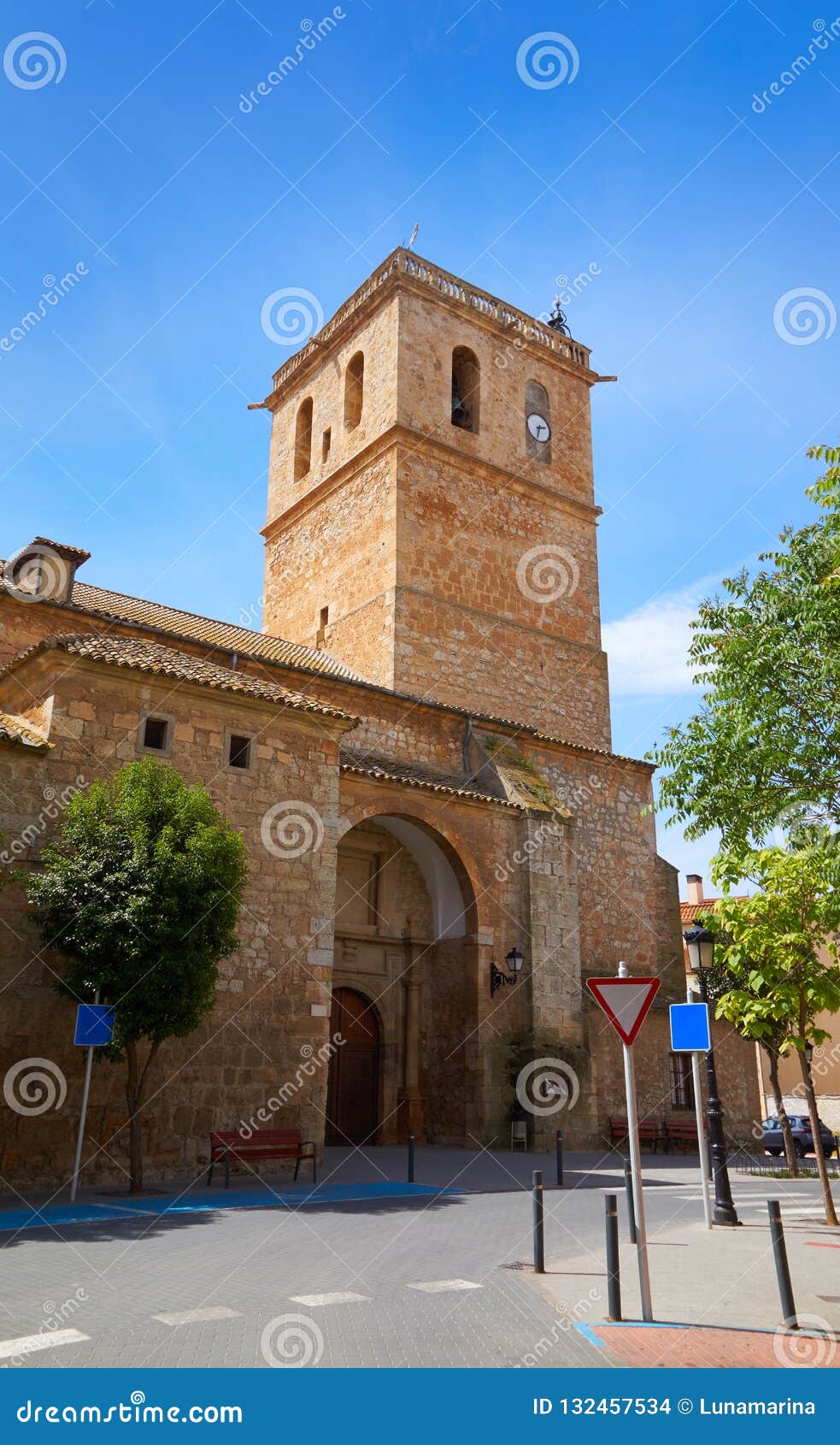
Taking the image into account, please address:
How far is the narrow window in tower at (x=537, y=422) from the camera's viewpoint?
28.1 meters

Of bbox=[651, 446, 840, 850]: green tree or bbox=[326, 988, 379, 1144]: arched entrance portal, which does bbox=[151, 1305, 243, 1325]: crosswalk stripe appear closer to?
bbox=[651, 446, 840, 850]: green tree

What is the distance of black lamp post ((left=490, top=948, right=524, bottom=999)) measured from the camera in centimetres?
1780

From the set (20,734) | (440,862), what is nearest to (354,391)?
(440,862)

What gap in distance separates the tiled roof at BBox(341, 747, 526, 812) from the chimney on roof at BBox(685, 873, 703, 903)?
77.6 feet

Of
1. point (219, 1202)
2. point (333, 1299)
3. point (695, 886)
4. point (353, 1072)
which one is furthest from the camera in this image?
point (695, 886)

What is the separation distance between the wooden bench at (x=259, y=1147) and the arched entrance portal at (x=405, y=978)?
4760 mm

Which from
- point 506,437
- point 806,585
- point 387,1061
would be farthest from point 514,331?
point 806,585

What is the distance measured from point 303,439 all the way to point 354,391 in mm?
2751

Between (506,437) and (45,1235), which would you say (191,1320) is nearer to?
(45,1235)

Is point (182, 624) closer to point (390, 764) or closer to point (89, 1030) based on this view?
point (390, 764)

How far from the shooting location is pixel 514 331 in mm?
28328

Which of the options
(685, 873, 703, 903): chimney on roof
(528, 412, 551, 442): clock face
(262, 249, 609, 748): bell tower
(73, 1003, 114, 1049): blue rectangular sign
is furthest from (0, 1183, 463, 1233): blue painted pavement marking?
(685, 873, 703, 903): chimney on roof

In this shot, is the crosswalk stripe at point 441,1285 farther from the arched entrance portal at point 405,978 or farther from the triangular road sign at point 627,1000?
the arched entrance portal at point 405,978

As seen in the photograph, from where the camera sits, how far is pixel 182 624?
19.5 meters
